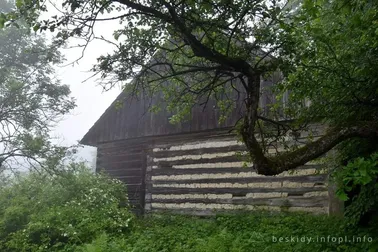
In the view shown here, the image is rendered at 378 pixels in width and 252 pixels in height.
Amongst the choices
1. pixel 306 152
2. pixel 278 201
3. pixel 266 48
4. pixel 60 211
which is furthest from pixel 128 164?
A: pixel 306 152

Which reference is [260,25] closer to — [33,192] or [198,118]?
[198,118]

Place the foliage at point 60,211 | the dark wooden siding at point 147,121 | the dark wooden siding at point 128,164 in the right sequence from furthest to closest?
the dark wooden siding at point 128,164
the dark wooden siding at point 147,121
the foliage at point 60,211

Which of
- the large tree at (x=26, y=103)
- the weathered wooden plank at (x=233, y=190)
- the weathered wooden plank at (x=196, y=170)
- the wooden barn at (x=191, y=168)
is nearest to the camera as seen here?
the weathered wooden plank at (x=233, y=190)

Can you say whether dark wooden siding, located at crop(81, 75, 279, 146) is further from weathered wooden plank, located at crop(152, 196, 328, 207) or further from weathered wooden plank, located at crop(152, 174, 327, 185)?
weathered wooden plank, located at crop(152, 196, 328, 207)

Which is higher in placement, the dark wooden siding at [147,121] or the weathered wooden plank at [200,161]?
the dark wooden siding at [147,121]

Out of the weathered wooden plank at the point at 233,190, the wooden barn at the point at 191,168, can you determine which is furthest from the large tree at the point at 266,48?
the weathered wooden plank at the point at 233,190

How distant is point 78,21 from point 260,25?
2596 mm

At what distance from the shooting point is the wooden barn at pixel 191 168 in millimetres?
9266

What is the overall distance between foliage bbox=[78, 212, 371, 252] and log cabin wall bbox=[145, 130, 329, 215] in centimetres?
50

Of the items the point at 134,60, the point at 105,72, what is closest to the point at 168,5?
the point at 134,60

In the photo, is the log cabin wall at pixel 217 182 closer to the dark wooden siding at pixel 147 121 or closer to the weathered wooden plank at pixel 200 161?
the weathered wooden plank at pixel 200 161

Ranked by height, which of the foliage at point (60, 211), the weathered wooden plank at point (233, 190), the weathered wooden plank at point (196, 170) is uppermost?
the weathered wooden plank at point (196, 170)

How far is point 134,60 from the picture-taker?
5.02 metres

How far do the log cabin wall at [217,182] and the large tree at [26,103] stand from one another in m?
3.56
